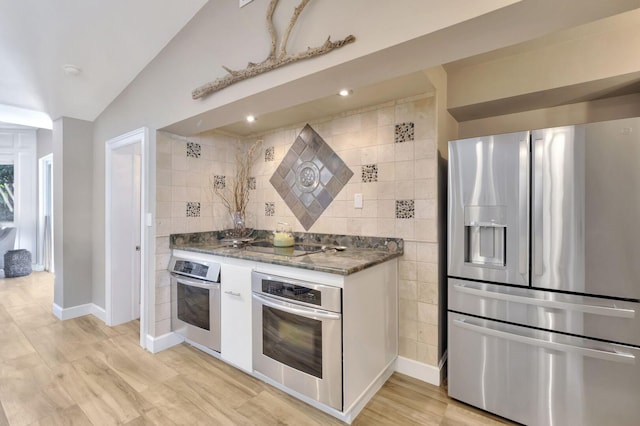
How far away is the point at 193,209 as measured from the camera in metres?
2.76

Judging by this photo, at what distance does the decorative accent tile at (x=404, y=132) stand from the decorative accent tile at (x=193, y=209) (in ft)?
6.43

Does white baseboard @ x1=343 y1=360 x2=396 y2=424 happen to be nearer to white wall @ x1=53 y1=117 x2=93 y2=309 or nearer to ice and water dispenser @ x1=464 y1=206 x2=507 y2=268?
ice and water dispenser @ x1=464 y1=206 x2=507 y2=268

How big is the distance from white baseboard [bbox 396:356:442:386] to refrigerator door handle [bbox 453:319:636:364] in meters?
0.49

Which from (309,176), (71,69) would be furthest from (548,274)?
(71,69)

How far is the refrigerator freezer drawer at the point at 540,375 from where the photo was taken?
143 centimetres

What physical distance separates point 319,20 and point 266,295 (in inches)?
64.7

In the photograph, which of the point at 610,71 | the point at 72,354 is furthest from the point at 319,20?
the point at 72,354

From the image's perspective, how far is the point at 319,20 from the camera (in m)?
1.44

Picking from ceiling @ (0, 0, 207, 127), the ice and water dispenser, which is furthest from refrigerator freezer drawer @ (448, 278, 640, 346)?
ceiling @ (0, 0, 207, 127)

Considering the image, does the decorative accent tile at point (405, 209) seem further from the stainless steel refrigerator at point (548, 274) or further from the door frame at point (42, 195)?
the door frame at point (42, 195)

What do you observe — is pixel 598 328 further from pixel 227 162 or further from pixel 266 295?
pixel 227 162

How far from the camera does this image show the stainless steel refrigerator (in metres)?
1.42

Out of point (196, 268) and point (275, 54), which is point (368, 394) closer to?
point (196, 268)

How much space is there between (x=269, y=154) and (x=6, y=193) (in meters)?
5.82
